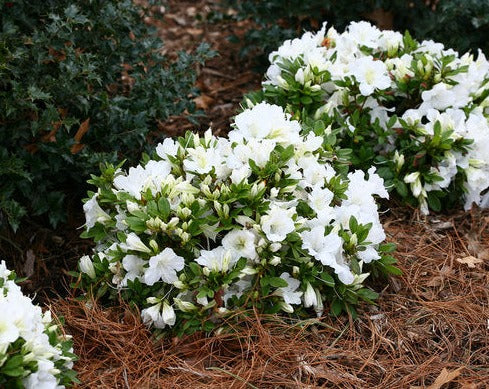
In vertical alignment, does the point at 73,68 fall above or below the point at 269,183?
above

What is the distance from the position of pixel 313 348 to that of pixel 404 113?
4.49ft

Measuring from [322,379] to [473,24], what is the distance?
254 centimetres

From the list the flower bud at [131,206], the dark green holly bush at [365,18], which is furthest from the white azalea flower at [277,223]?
the dark green holly bush at [365,18]

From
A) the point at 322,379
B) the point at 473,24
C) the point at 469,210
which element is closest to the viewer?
the point at 322,379

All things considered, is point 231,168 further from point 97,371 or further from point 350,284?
point 97,371

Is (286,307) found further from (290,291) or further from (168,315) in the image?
(168,315)

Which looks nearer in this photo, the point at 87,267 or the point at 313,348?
the point at 313,348

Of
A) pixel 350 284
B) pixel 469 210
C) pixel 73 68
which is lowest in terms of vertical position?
pixel 469 210

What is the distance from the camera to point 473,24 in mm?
4129

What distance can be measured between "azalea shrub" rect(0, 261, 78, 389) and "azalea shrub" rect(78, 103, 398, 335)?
1.33 ft

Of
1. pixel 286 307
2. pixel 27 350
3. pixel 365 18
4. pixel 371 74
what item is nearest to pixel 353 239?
pixel 286 307

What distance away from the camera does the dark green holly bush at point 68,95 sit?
2.99 m

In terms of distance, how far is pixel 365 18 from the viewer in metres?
4.75

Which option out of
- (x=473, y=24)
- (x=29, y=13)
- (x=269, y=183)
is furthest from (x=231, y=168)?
(x=473, y=24)
